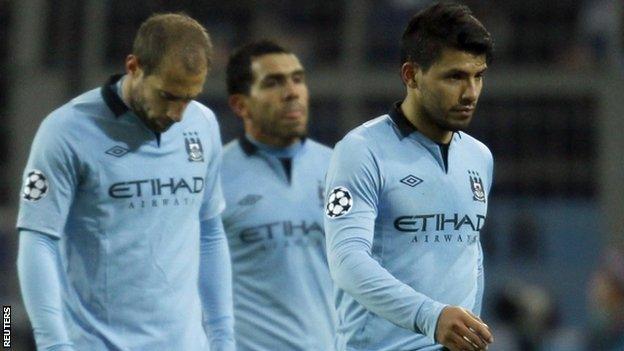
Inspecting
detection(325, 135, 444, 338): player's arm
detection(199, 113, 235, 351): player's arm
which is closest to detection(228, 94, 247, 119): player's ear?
detection(199, 113, 235, 351): player's arm

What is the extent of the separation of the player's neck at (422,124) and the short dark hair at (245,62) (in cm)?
212

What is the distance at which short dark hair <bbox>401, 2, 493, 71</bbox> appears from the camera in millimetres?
5398

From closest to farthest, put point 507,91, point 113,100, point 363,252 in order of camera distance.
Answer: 1. point 363,252
2. point 113,100
3. point 507,91

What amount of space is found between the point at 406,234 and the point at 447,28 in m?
0.64

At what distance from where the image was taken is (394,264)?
214 inches

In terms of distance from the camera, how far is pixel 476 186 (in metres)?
5.65

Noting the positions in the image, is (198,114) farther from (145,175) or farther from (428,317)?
(428,317)

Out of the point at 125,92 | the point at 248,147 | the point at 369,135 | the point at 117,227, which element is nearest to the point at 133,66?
the point at 125,92

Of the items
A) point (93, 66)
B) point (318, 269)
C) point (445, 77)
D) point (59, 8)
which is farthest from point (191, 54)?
point (93, 66)

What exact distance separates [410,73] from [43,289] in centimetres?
135

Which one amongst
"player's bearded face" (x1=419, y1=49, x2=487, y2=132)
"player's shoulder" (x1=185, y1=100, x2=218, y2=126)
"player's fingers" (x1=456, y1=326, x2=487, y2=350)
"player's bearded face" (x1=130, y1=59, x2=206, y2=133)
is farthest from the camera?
"player's shoulder" (x1=185, y1=100, x2=218, y2=126)

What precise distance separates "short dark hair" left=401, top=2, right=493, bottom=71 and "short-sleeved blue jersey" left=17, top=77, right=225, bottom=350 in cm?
107

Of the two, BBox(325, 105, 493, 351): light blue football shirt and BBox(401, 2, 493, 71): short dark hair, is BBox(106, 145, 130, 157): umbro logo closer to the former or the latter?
BBox(325, 105, 493, 351): light blue football shirt

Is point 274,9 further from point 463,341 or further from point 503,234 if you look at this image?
point 463,341
